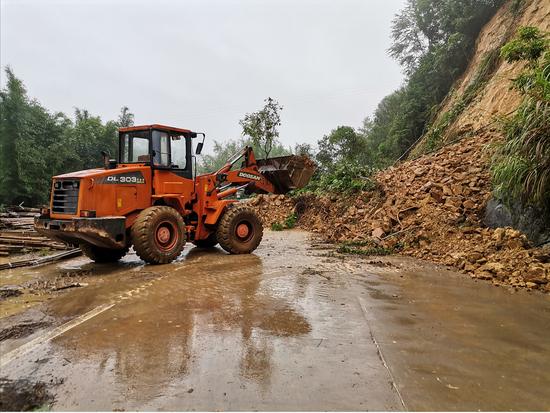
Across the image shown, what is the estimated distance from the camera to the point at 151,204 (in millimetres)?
7918

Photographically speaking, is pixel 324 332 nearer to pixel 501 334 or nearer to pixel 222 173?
pixel 501 334

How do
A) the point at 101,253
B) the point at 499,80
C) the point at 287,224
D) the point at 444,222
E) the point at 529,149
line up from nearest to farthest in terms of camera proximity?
the point at 529,149 → the point at 101,253 → the point at 444,222 → the point at 499,80 → the point at 287,224

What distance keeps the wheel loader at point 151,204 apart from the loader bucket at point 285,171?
677 millimetres

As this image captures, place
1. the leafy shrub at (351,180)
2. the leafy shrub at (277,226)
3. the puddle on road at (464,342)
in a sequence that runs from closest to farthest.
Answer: the puddle on road at (464,342), the leafy shrub at (351,180), the leafy shrub at (277,226)

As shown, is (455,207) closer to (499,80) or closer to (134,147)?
(499,80)

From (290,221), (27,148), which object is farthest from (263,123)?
(27,148)

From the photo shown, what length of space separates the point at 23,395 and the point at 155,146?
588 centimetres

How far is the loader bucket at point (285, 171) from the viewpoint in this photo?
10805 millimetres

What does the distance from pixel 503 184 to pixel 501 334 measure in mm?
3599

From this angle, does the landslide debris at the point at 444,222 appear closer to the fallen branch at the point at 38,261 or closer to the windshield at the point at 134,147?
the windshield at the point at 134,147

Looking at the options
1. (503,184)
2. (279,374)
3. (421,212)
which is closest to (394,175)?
(421,212)

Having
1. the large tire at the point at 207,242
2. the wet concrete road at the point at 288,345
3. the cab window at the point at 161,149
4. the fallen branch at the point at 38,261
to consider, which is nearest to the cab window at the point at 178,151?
the cab window at the point at 161,149

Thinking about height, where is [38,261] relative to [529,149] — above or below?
below

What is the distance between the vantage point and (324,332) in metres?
3.85
